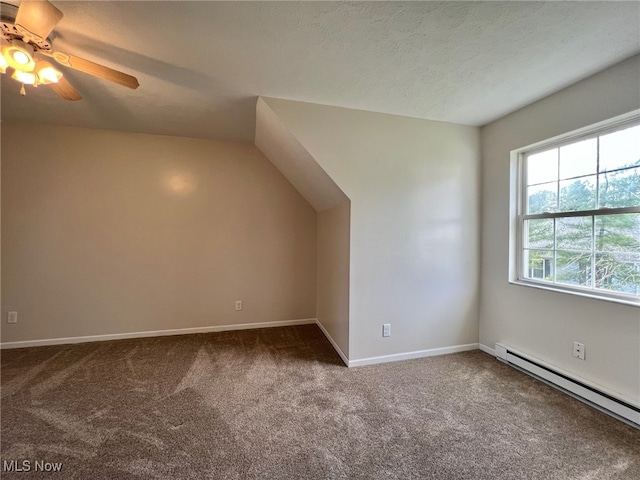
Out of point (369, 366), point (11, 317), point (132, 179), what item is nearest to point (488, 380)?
point (369, 366)

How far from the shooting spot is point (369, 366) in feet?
8.02

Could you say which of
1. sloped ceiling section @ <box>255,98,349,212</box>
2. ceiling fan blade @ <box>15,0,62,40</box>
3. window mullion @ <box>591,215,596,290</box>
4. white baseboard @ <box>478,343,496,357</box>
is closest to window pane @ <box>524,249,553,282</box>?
window mullion @ <box>591,215,596,290</box>

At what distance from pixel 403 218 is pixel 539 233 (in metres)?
1.22

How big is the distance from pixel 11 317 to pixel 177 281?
162 cm

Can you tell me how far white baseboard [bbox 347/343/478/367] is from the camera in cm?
246

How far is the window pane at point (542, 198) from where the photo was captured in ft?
7.42

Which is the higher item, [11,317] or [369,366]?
[11,317]

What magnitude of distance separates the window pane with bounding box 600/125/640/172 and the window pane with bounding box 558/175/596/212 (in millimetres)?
132

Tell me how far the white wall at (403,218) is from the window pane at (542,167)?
Result: 458 mm

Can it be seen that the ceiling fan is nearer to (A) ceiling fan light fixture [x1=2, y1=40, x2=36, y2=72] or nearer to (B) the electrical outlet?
(A) ceiling fan light fixture [x1=2, y1=40, x2=36, y2=72]

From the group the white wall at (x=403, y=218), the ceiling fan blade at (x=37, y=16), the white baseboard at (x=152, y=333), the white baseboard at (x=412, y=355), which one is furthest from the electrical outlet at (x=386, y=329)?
the ceiling fan blade at (x=37, y=16)

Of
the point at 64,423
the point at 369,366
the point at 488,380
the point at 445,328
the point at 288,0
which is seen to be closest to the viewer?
the point at 288,0

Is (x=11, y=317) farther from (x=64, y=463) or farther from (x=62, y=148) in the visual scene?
(x=64, y=463)

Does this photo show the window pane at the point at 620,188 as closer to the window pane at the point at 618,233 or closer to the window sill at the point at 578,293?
the window pane at the point at 618,233
